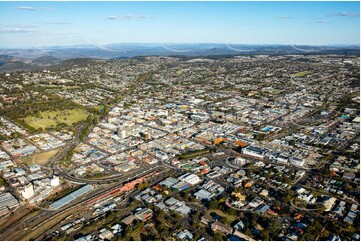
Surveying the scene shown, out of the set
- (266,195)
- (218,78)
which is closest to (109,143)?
(266,195)

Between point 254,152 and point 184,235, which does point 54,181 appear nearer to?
point 184,235

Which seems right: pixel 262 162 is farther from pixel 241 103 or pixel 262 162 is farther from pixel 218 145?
pixel 241 103

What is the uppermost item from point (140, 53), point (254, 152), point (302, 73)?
point (302, 73)

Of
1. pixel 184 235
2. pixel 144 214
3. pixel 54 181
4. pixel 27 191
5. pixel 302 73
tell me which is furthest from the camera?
pixel 302 73

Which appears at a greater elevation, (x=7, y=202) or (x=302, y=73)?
(x=302, y=73)

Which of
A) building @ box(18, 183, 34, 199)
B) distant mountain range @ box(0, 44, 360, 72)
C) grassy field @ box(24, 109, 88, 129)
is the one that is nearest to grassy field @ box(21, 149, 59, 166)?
building @ box(18, 183, 34, 199)

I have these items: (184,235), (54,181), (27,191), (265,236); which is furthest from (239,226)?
(27,191)
